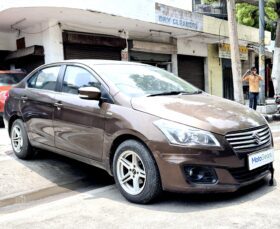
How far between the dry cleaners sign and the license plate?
10.3 m

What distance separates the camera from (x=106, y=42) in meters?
14.5

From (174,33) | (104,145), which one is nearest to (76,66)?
(104,145)

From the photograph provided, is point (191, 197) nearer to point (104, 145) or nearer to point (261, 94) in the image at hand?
point (104, 145)

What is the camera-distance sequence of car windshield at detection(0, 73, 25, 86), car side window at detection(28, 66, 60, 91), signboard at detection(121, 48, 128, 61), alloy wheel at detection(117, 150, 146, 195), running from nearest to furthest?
alloy wheel at detection(117, 150, 146, 195) < car side window at detection(28, 66, 60, 91) < car windshield at detection(0, 73, 25, 86) < signboard at detection(121, 48, 128, 61)

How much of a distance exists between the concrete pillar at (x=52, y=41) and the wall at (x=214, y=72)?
9630 mm

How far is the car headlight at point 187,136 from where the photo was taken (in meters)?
3.75

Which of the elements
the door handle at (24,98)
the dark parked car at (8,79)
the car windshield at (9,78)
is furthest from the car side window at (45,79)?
the car windshield at (9,78)

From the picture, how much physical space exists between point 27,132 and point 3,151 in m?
1.13

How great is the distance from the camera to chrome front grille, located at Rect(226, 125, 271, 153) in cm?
384

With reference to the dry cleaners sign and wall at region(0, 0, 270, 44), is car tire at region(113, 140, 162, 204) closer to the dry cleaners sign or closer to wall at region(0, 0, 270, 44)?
wall at region(0, 0, 270, 44)

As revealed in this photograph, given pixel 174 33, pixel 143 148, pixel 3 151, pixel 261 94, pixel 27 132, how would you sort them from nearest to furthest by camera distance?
pixel 143 148
pixel 27 132
pixel 3 151
pixel 261 94
pixel 174 33

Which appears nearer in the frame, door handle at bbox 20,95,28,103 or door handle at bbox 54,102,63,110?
door handle at bbox 54,102,63,110

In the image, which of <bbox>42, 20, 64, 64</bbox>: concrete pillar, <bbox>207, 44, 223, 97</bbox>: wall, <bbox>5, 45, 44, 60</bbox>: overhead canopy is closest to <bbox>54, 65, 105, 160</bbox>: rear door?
<bbox>42, 20, 64, 64</bbox>: concrete pillar

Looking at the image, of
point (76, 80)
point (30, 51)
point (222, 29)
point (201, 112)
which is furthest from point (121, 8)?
point (201, 112)
